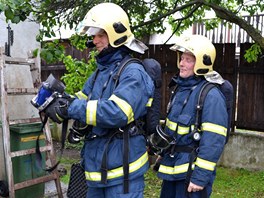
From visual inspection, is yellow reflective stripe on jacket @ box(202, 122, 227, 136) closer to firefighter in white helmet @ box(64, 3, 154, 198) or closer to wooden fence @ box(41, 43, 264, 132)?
firefighter in white helmet @ box(64, 3, 154, 198)

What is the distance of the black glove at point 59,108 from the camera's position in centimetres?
227

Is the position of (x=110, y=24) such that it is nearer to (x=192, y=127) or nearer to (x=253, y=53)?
(x=192, y=127)

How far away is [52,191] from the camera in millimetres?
4887

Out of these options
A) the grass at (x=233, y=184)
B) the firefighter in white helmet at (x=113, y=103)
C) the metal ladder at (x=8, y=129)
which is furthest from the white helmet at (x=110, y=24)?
the grass at (x=233, y=184)

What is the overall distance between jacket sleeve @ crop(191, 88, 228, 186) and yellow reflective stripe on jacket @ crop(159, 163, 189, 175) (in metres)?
0.11

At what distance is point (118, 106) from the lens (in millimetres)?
2133

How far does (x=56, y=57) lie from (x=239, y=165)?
11.5ft

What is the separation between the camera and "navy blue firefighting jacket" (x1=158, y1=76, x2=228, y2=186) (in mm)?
2480

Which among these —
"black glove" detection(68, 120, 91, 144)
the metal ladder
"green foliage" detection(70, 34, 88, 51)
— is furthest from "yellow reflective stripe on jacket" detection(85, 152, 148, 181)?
"green foliage" detection(70, 34, 88, 51)

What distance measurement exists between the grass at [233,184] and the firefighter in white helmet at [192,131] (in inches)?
82.9

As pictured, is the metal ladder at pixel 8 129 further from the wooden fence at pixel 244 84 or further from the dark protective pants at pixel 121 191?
the wooden fence at pixel 244 84

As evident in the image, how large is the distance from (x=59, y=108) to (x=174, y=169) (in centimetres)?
104

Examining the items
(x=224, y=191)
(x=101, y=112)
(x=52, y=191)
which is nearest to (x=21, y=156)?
(x=52, y=191)

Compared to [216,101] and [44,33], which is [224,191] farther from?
[44,33]
